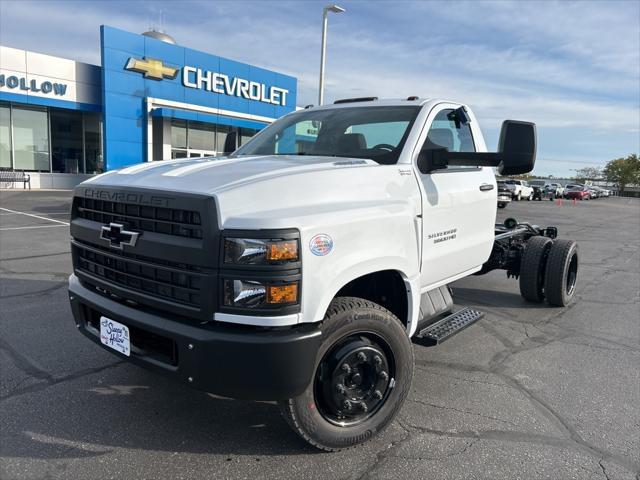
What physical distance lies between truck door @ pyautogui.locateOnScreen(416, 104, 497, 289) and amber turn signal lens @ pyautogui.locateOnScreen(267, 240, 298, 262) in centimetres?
134

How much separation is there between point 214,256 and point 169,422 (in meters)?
1.38

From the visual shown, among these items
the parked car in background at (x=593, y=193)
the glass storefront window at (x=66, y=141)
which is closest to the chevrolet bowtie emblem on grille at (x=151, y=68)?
the glass storefront window at (x=66, y=141)

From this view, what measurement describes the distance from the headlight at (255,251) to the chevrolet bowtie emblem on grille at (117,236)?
65 cm

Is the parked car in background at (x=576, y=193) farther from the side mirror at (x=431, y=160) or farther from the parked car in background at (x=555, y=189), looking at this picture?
the side mirror at (x=431, y=160)

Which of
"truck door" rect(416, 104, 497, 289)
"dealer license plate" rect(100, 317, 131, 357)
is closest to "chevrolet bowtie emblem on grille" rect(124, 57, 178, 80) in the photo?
"truck door" rect(416, 104, 497, 289)

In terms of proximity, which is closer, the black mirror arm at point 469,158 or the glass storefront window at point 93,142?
the black mirror arm at point 469,158

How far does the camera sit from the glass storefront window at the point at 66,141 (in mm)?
23234

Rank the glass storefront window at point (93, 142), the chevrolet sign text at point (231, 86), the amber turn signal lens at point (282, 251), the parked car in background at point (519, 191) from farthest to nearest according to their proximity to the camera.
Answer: the parked car in background at point (519, 191) → the chevrolet sign text at point (231, 86) → the glass storefront window at point (93, 142) → the amber turn signal lens at point (282, 251)

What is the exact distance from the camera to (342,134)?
390 centimetres

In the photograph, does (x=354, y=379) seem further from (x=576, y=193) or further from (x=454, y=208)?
(x=576, y=193)

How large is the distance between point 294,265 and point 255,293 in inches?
8.8

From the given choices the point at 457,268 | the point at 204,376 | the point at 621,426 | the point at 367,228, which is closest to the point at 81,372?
the point at 204,376

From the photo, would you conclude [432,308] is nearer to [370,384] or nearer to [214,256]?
[370,384]

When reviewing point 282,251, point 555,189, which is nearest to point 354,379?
point 282,251
